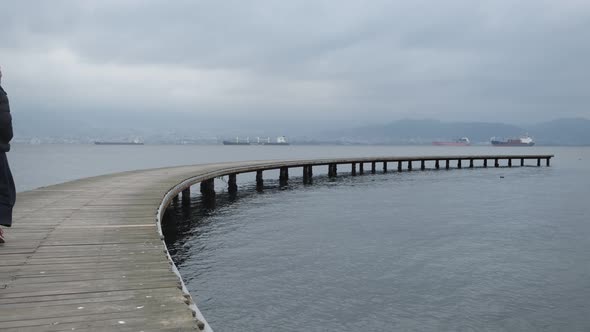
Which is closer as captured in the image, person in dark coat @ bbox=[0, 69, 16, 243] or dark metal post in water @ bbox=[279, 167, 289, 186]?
person in dark coat @ bbox=[0, 69, 16, 243]

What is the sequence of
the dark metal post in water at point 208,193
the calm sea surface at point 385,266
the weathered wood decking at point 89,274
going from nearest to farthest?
the weathered wood decking at point 89,274
the calm sea surface at point 385,266
the dark metal post in water at point 208,193

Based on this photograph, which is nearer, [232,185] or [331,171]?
[232,185]

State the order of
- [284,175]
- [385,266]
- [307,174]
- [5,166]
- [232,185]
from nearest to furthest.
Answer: [5,166], [385,266], [232,185], [284,175], [307,174]

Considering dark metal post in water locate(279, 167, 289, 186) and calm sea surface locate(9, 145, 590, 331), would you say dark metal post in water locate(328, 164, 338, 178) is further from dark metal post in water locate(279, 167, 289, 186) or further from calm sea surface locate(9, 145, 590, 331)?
calm sea surface locate(9, 145, 590, 331)

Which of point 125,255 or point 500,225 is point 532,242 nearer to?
point 500,225

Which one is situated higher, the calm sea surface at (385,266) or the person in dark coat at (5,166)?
the person in dark coat at (5,166)

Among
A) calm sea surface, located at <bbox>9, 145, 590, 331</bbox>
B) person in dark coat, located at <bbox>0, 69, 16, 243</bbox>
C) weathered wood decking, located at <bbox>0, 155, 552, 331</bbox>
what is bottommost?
calm sea surface, located at <bbox>9, 145, 590, 331</bbox>

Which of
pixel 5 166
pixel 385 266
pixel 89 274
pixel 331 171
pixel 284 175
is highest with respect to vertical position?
pixel 5 166

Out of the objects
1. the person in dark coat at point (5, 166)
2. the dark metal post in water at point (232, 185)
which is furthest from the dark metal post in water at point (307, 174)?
the person in dark coat at point (5, 166)

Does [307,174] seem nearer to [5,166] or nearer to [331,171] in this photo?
[331,171]

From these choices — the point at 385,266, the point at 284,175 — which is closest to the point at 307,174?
the point at 284,175

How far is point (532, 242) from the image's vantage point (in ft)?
55.5

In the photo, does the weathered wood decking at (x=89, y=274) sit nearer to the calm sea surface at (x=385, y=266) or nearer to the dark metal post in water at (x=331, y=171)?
the calm sea surface at (x=385, y=266)

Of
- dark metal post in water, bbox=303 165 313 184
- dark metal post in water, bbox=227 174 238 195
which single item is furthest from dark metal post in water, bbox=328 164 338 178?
dark metal post in water, bbox=227 174 238 195
